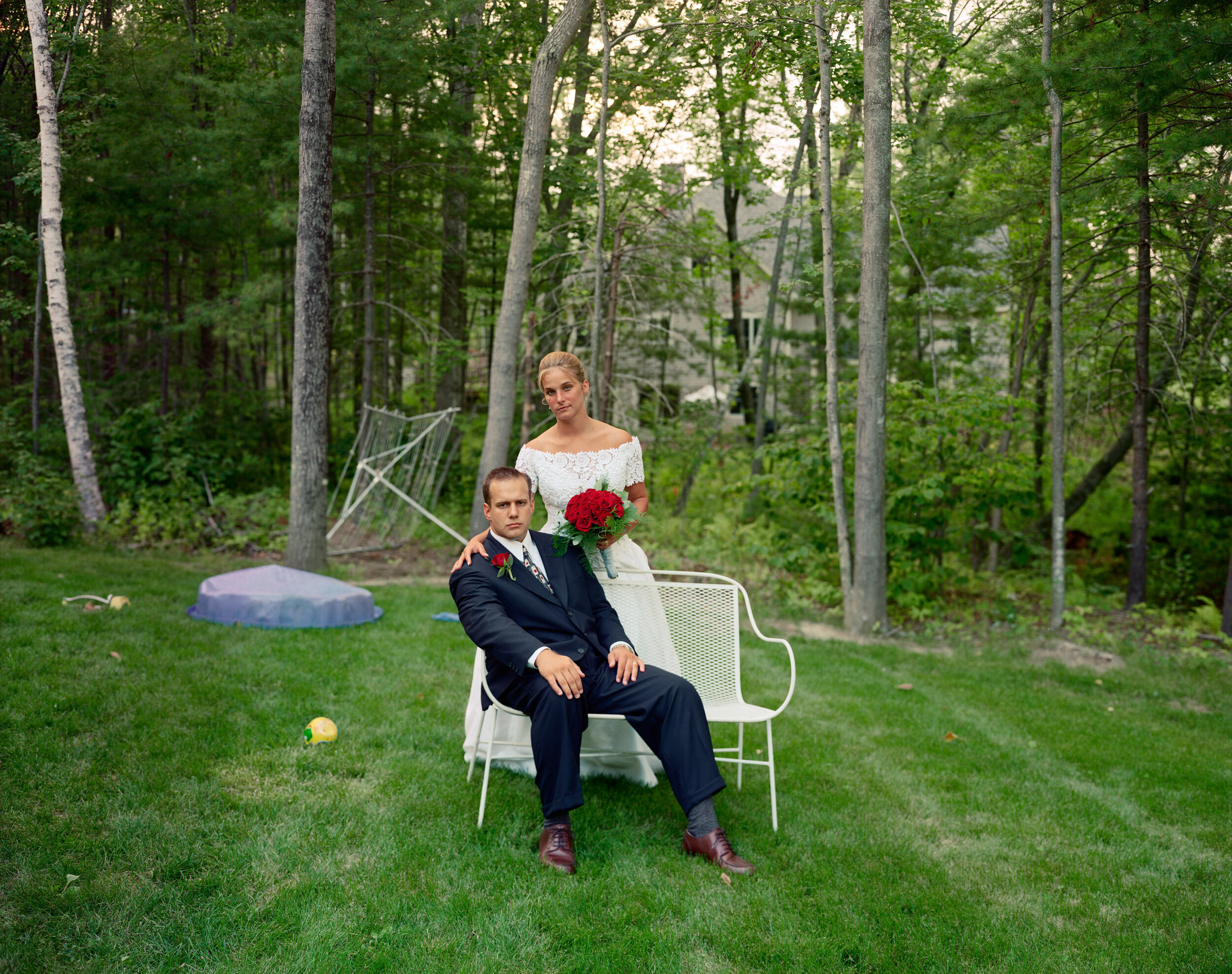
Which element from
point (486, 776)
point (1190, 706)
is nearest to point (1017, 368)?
point (1190, 706)

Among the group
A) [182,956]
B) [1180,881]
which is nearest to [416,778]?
[182,956]

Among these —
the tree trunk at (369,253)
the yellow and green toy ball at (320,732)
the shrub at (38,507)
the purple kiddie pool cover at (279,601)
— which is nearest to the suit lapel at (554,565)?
the yellow and green toy ball at (320,732)

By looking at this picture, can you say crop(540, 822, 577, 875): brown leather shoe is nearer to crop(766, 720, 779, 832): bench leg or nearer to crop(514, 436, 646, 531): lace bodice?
crop(766, 720, 779, 832): bench leg

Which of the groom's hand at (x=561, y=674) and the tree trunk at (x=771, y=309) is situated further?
the tree trunk at (x=771, y=309)

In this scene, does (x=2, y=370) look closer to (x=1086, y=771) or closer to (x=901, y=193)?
(x=901, y=193)

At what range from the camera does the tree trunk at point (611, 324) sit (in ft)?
29.6

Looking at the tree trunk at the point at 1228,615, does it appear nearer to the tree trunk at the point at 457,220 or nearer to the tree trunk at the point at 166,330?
the tree trunk at the point at 457,220

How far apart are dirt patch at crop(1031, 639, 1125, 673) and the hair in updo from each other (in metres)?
4.49

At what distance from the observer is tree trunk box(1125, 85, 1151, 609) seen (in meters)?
6.79

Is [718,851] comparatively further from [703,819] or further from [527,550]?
[527,550]

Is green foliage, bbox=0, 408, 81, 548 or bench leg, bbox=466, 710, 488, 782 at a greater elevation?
green foliage, bbox=0, 408, 81, 548

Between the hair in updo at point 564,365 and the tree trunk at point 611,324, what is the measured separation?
17.6 feet

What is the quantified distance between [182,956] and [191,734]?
5.25ft

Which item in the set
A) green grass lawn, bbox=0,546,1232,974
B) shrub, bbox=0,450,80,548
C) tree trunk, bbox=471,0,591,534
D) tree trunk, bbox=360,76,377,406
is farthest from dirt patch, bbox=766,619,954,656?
shrub, bbox=0,450,80,548
